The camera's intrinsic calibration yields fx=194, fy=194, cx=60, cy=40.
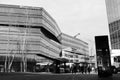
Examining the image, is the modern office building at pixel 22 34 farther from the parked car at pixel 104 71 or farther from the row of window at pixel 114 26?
the parked car at pixel 104 71

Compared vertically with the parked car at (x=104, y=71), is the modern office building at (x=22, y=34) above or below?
above

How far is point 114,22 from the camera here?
79.6m

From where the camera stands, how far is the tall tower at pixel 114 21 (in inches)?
3014

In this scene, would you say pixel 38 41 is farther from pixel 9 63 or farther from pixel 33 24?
pixel 9 63

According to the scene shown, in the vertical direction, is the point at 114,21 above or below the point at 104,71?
above

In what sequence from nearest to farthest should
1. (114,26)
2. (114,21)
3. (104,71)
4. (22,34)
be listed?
(104,71) < (114,21) < (114,26) < (22,34)

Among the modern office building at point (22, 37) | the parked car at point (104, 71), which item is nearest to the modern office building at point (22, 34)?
the modern office building at point (22, 37)

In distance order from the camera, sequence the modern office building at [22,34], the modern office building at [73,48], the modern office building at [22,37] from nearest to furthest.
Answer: the modern office building at [22,37], the modern office building at [22,34], the modern office building at [73,48]

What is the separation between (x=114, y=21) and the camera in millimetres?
79812

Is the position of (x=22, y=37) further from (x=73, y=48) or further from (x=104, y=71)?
(x=104, y=71)

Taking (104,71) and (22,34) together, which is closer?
(104,71)

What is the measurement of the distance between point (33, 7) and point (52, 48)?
1135 inches

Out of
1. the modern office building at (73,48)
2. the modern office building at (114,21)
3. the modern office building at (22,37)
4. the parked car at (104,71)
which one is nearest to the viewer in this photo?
the parked car at (104,71)

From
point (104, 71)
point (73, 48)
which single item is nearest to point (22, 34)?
point (73, 48)
